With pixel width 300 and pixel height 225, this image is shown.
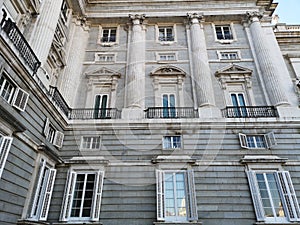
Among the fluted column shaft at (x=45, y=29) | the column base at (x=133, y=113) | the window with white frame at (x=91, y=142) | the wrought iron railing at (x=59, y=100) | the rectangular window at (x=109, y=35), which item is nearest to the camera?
the fluted column shaft at (x=45, y=29)

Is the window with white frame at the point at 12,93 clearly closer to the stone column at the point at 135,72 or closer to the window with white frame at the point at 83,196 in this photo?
the window with white frame at the point at 83,196

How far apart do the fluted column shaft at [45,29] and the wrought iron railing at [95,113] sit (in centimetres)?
371

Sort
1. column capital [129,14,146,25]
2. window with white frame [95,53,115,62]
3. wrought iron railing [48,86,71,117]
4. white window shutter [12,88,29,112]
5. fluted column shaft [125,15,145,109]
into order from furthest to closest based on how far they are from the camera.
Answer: column capital [129,14,146,25] → window with white frame [95,53,115,62] → fluted column shaft [125,15,145,109] → wrought iron railing [48,86,71,117] → white window shutter [12,88,29,112]

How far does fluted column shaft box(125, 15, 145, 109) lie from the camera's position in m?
13.9

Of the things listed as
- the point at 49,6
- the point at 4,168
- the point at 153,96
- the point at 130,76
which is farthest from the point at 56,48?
the point at 4,168

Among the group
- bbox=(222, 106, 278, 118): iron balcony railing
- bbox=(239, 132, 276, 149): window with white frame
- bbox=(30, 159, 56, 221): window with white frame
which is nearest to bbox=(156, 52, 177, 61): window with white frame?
bbox=(222, 106, 278, 118): iron balcony railing

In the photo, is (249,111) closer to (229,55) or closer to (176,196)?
(229,55)

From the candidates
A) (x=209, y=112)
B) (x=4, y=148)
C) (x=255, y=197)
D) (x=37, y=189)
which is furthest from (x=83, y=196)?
(x=209, y=112)

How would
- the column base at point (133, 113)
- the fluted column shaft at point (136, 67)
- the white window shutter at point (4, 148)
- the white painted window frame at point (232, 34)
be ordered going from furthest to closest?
1. the white painted window frame at point (232, 34)
2. the fluted column shaft at point (136, 67)
3. the column base at point (133, 113)
4. the white window shutter at point (4, 148)

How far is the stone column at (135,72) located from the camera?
44.0ft

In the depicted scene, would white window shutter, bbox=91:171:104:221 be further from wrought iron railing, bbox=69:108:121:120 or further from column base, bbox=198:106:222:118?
column base, bbox=198:106:222:118

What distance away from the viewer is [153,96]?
14531mm

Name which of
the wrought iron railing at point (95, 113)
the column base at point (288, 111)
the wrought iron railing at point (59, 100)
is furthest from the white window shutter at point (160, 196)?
the column base at point (288, 111)

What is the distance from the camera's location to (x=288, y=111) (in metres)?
12.7
